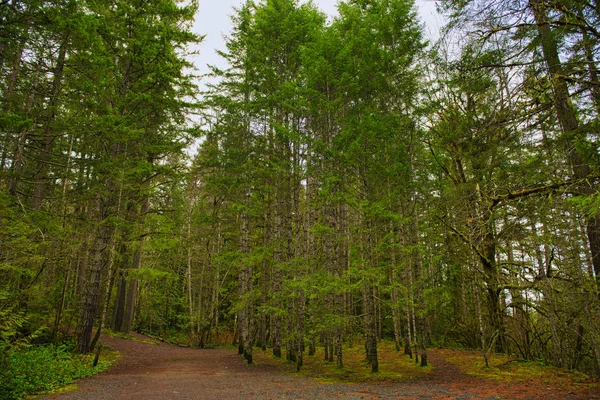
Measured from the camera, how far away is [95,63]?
32.2ft

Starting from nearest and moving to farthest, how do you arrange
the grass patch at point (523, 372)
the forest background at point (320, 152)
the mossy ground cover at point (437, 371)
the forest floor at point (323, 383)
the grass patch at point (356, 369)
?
the forest background at point (320, 152), the forest floor at point (323, 383), the grass patch at point (523, 372), the mossy ground cover at point (437, 371), the grass patch at point (356, 369)

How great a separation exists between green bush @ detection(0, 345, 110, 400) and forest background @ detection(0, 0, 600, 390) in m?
0.54

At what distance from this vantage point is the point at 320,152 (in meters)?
12.1

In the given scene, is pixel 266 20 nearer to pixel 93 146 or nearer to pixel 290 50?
pixel 290 50

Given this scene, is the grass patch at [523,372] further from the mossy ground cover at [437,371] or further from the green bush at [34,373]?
the green bush at [34,373]

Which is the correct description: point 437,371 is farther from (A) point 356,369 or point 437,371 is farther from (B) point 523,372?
(A) point 356,369

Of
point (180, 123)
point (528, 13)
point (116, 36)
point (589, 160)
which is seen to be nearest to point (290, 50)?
point (180, 123)

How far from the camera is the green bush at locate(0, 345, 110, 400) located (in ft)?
20.6

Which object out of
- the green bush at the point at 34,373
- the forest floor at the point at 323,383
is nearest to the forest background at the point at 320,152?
the green bush at the point at 34,373

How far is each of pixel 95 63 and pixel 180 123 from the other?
15.1 ft

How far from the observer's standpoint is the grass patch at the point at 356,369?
9.16 m

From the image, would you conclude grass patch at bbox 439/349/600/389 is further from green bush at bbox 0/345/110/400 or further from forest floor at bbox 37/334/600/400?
green bush at bbox 0/345/110/400

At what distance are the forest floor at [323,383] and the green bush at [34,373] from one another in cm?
43

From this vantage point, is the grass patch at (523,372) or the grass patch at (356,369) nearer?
the grass patch at (523,372)
